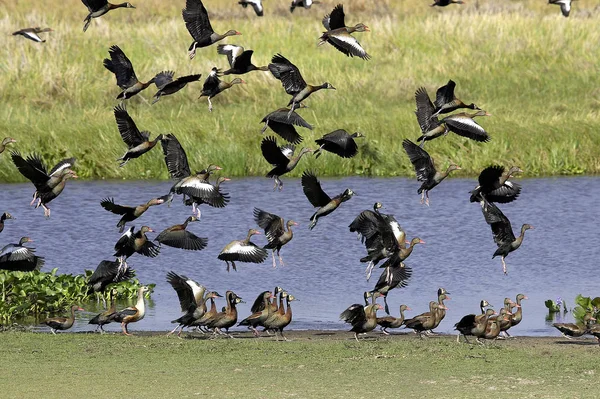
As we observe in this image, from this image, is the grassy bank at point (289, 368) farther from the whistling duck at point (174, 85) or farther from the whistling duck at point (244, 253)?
the whistling duck at point (174, 85)

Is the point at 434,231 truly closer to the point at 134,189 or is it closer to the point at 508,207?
the point at 508,207

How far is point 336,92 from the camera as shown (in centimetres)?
2969

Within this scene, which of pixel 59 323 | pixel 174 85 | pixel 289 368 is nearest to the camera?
pixel 289 368

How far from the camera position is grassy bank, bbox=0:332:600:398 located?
11.1m

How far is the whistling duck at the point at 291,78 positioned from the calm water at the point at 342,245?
267 cm

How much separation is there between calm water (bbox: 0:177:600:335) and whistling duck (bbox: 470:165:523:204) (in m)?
1.54

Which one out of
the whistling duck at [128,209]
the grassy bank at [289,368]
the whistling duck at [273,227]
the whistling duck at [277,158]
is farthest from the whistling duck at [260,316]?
the whistling duck at [128,209]

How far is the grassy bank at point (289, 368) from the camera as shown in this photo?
1105 centimetres

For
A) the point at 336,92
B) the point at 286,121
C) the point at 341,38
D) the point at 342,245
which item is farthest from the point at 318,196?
the point at 336,92

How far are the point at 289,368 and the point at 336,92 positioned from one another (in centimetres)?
1806

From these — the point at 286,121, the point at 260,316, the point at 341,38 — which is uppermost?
the point at 341,38

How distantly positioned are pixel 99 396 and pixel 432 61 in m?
21.9

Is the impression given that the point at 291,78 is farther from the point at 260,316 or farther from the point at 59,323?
the point at 59,323

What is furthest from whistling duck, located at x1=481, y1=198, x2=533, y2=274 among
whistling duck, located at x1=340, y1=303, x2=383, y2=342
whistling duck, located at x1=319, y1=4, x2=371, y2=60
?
whistling duck, located at x1=319, y1=4, x2=371, y2=60
